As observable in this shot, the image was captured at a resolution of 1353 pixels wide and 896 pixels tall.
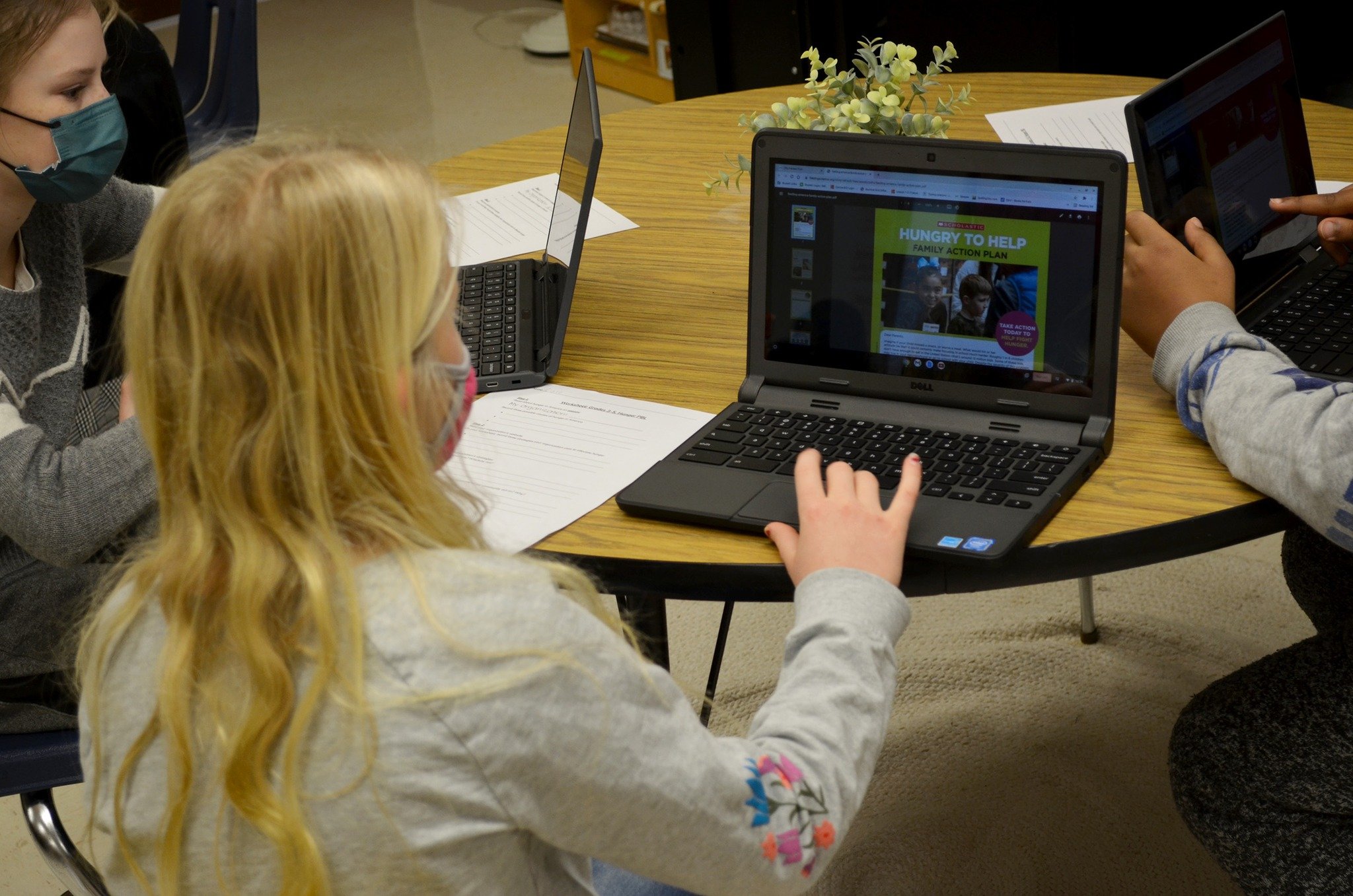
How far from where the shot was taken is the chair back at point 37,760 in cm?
118

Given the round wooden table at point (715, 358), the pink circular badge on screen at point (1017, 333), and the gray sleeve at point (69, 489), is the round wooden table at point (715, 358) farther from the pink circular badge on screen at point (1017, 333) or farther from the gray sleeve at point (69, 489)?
the gray sleeve at point (69, 489)

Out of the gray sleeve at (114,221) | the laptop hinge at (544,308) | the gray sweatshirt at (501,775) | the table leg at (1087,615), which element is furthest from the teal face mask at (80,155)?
the table leg at (1087,615)

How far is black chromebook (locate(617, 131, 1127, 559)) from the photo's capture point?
1058mm

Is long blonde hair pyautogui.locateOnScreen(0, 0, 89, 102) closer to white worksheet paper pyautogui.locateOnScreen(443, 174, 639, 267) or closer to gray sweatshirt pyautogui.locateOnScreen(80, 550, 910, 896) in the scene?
white worksheet paper pyautogui.locateOnScreen(443, 174, 639, 267)

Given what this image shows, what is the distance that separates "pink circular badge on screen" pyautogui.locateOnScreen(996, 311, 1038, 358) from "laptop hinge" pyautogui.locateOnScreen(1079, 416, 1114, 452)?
80mm

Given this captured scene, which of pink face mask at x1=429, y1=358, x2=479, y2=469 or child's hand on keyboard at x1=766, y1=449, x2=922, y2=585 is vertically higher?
pink face mask at x1=429, y1=358, x2=479, y2=469

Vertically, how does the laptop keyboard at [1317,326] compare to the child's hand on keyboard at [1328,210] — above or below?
below

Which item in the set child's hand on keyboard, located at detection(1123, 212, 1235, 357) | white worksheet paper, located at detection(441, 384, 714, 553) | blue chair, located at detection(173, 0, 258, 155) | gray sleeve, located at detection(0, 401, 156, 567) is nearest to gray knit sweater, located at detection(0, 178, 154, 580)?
gray sleeve, located at detection(0, 401, 156, 567)

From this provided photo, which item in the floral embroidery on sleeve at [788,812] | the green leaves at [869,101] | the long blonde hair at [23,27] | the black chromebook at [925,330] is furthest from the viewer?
the green leaves at [869,101]

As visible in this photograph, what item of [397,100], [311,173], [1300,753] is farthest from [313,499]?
[397,100]

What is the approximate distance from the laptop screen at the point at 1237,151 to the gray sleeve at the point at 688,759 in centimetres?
59

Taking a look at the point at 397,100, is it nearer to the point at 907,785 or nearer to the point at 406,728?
the point at 907,785

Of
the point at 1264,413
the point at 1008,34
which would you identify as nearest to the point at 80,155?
the point at 1264,413

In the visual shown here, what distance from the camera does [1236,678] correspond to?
125 centimetres
